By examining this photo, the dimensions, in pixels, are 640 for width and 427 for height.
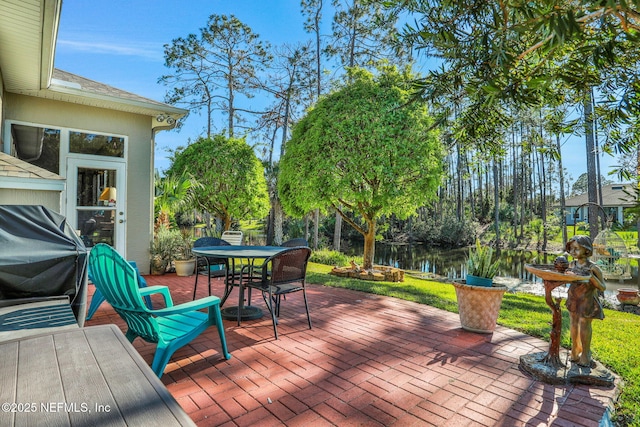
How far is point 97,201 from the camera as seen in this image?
616cm

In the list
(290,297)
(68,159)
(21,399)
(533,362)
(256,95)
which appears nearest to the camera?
(21,399)

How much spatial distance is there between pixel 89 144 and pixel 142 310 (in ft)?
16.3

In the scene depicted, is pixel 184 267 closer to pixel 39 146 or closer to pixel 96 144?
pixel 96 144

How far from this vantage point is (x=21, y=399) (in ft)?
3.63

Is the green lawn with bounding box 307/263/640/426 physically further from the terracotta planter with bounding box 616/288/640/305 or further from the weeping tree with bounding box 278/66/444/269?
the terracotta planter with bounding box 616/288/640/305

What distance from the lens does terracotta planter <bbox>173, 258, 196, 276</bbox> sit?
267 inches

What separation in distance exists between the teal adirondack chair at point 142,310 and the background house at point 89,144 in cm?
209

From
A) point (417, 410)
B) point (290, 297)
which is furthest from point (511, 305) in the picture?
point (417, 410)

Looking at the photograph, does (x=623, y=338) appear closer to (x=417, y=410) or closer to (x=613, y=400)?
(x=613, y=400)

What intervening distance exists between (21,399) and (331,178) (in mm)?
6519

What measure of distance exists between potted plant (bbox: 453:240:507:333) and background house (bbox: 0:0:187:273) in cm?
477

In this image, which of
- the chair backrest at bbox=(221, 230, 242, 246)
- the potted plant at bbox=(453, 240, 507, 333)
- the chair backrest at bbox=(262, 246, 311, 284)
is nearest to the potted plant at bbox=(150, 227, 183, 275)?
the chair backrest at bbox=(221, 230, 242, 246)

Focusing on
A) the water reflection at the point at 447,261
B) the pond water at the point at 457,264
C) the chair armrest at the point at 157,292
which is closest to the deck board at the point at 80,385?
the chair armrest at the point at 157,292

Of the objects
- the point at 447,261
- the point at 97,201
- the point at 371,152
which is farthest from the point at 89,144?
the point at 447,261
